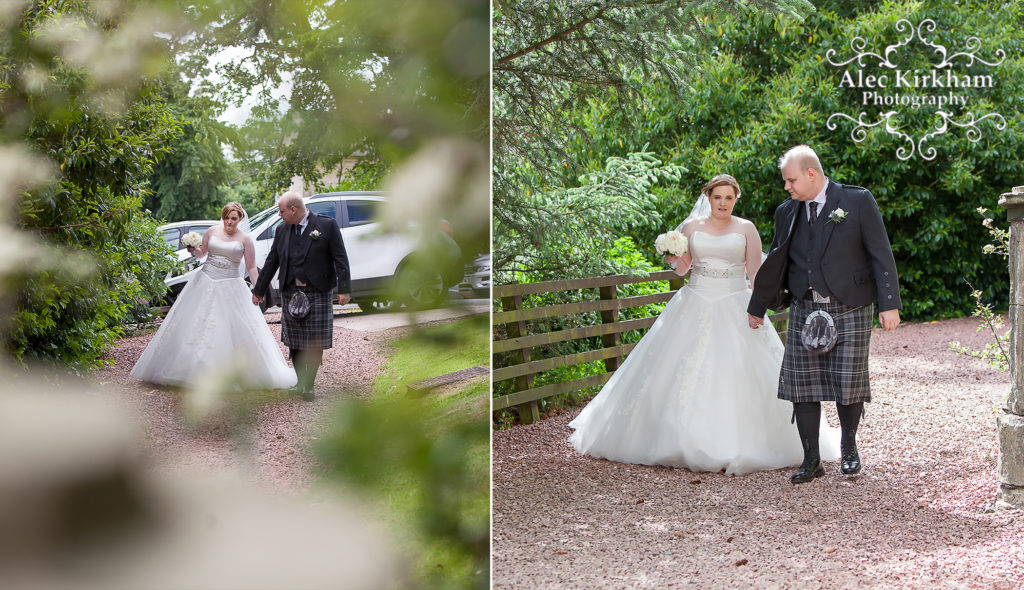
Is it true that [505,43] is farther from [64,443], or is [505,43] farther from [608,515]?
[64,443]

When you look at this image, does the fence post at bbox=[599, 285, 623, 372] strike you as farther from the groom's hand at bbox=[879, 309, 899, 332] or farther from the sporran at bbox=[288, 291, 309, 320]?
the sporran at bbox=[288, 291, 309, 320]

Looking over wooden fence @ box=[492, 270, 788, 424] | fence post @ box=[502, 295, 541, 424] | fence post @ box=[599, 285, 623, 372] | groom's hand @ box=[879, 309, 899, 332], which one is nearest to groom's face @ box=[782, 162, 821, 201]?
groom's hand @ box=[879, 309, 899, 332]

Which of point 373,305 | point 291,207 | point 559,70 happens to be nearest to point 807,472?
point 559,70

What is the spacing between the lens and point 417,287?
3.38ft

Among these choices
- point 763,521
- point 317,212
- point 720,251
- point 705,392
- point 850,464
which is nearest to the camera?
point 317,212

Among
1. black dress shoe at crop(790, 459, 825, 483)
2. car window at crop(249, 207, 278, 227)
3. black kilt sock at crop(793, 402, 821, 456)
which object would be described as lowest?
black dress shoe at crop(790, 459, 825, 483)

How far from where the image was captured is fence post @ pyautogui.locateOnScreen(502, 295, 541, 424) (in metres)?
5.51

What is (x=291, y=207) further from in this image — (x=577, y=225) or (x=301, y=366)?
(x=577, y=225)

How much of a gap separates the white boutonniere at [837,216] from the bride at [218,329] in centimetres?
316

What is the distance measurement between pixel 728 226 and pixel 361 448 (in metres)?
3.84

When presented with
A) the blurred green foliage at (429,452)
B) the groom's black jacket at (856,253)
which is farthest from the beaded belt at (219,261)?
the groom's black jacket at (856,253)

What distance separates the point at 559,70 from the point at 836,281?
1895mm

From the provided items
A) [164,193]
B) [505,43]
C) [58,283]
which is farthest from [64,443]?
[505,43]

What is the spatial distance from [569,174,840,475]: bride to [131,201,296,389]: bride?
346cm
